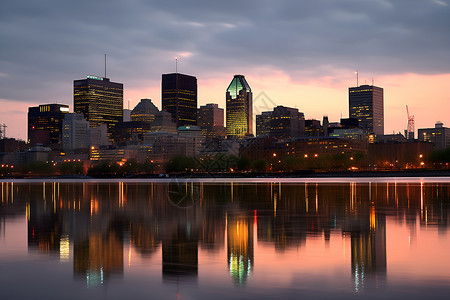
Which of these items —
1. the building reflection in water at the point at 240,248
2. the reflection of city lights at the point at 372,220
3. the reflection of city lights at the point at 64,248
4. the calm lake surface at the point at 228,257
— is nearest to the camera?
the calm lake surface at the point at 228,257

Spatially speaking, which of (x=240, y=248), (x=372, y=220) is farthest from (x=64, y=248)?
(x=372, y=220)

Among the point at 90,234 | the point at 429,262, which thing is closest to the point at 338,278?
the point at 429,262

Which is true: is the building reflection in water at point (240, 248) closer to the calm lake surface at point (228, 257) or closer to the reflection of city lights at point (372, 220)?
the calm lake surface at point (228, 257)

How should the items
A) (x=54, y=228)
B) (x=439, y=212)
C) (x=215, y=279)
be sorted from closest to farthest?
(x=215, y=279) → (x=54, y=228) → (x=439, y=212)

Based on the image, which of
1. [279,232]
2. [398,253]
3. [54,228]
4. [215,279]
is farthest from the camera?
[54,228]

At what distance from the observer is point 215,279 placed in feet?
55.7

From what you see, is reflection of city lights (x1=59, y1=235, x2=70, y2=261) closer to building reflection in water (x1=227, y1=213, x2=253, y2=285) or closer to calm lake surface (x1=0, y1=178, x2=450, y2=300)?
calm lake surface (x1=0, y1=178, x2=450, y2=300)

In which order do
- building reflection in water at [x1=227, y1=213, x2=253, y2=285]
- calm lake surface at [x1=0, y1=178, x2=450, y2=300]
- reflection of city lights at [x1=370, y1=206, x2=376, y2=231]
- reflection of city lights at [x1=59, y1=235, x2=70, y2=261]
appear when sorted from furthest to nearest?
reflection of city lights at [x1=370, y1=206, x2=376, y2=231] < reflection of city lights at [x1=59, y1=235, x2=70, y2=261] < building reflection in water at [x1=227, y1=213, x2=253, y2=285] < calm lake surface at [x1=0, y1=178, x2=450, y2=300]

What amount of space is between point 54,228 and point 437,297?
2289cm

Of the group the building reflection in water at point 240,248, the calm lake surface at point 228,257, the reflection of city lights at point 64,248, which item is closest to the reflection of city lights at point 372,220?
the calm lake surface at point 228,257

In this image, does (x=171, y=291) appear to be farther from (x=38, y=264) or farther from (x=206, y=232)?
(x=206, y=232)

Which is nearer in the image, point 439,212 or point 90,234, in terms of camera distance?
point 90,234

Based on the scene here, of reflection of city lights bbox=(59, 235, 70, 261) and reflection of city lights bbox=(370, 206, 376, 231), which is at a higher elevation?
reflection of city lights bbox=(59, 235, 70, 261)

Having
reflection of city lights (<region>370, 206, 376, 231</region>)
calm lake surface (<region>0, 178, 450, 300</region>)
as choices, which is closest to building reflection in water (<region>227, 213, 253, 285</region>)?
calm lake surface (<region>0, 178, 450, 300</region>)
